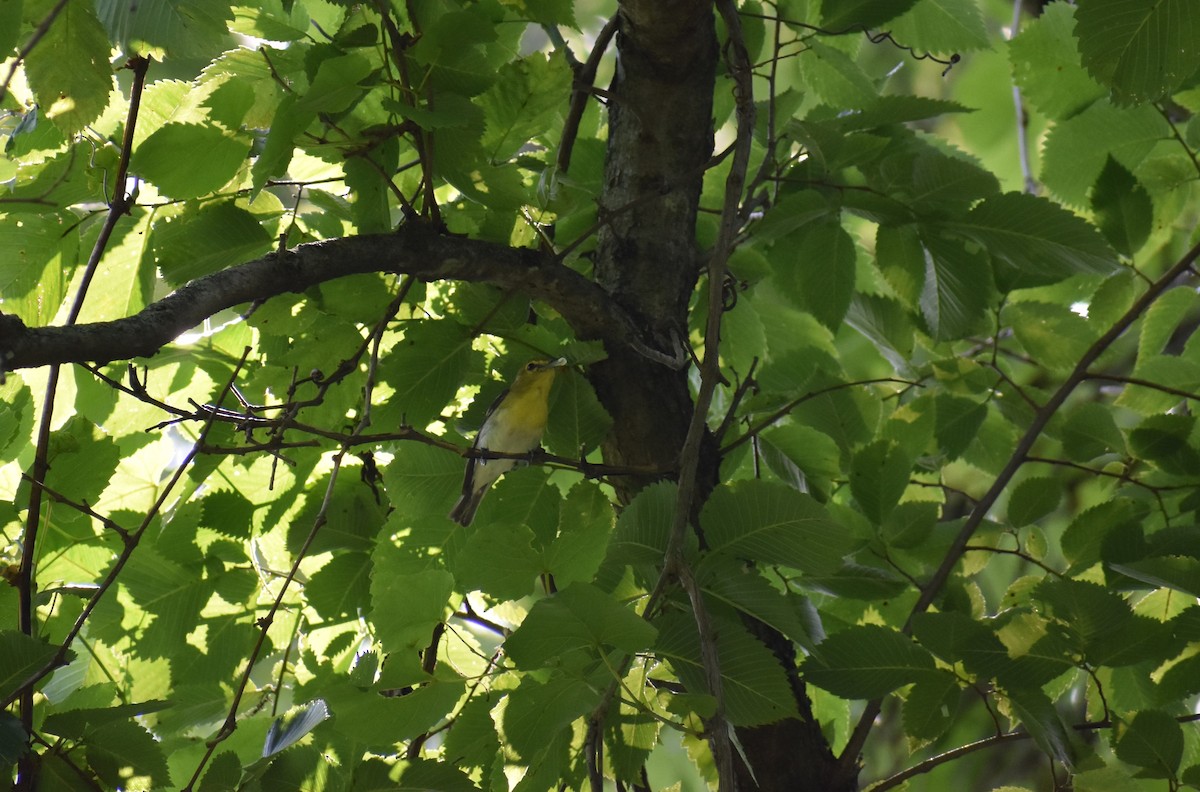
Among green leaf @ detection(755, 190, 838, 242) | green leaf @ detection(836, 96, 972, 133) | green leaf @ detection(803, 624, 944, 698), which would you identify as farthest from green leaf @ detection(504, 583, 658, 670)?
green leaf @ detection(836, 96, 972, 133)

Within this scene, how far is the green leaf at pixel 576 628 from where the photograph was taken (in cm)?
116

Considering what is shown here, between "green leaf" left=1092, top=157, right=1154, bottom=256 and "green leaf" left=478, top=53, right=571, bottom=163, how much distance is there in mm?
1164

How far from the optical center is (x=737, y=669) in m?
1.37

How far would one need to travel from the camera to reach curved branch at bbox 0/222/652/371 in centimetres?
104

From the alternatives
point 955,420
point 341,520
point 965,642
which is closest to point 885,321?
point 955,420

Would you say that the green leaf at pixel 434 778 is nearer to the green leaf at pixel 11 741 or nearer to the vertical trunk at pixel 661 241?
the green leaf at pixel 11 741

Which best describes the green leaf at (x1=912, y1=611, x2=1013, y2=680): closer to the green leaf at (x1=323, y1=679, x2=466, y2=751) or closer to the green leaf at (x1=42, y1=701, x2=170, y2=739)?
the green leaf at (x1=323, y1=679, x2=466, y2=751)

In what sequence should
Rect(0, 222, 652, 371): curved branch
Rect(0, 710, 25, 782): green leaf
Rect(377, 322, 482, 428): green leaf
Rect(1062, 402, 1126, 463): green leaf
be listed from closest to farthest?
Rect(0, 222, 652, 371): curved branch < Rect(0, 710, 25, 782): green leaf < Rect(377, 322, 482, 428): green leaf < Rect(1062, 402, 1126, 463): green leaf

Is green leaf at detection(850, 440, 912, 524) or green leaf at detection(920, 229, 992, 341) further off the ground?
green leaf at detection(920, 229, 992, 341)

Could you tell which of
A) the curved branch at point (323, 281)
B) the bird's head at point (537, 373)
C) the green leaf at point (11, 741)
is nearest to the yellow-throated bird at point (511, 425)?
the bird's head at point (537, 373)

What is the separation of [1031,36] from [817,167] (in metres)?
0.64

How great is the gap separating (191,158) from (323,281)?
379 millimetres

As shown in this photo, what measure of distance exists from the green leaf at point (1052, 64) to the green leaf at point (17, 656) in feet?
6.84

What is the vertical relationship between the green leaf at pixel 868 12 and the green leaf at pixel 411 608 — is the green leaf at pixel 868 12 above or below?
above
